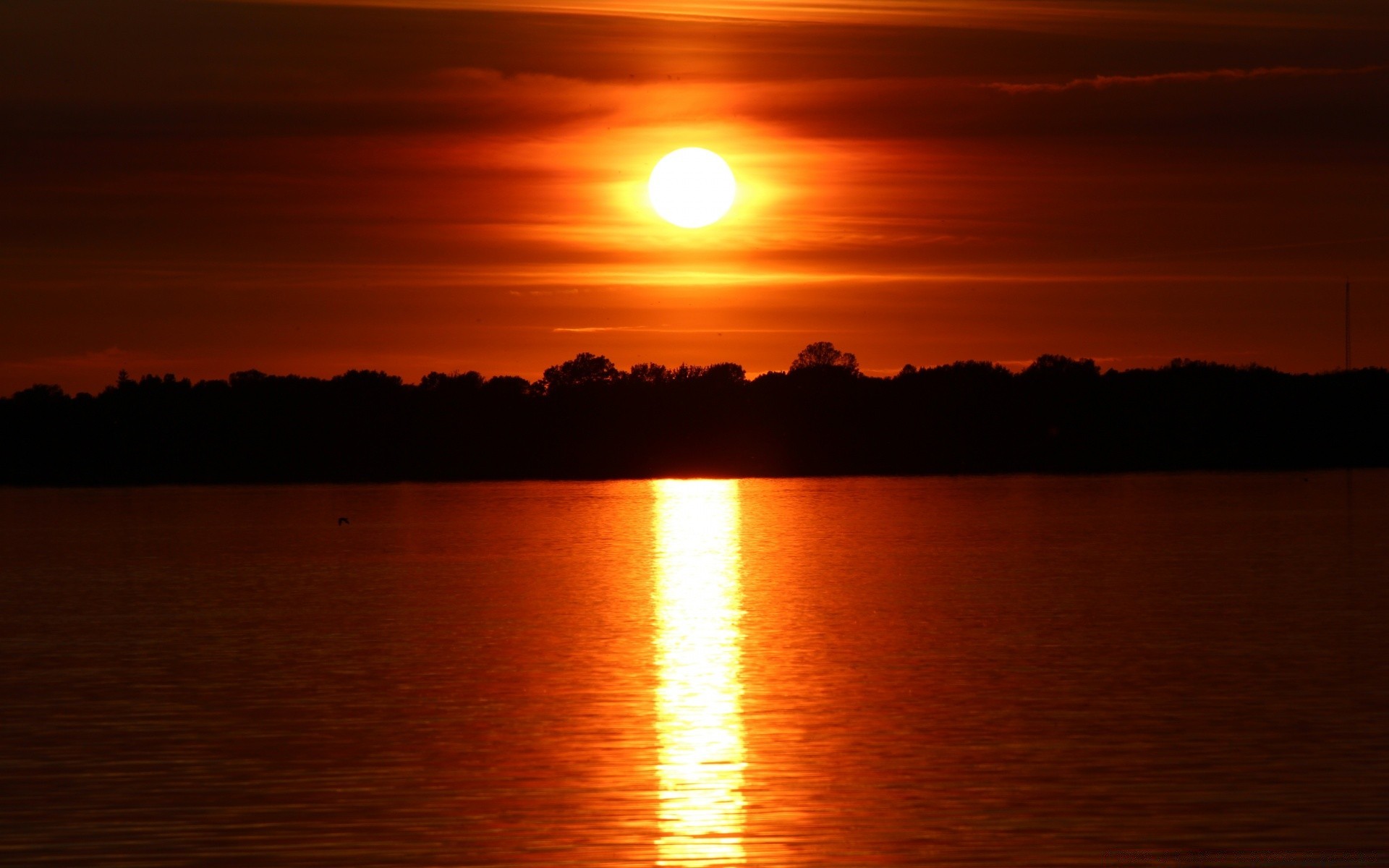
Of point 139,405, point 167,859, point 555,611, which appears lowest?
point 167,859

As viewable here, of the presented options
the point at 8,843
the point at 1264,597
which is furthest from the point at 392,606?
the point at 8,843

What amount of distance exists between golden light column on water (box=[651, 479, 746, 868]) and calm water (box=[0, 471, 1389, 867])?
0.09 metres

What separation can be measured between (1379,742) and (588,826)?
1221 centimetres

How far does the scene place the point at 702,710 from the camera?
29.0 meters

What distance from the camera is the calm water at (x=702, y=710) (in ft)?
65.6

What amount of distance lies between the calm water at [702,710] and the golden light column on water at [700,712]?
0.09m

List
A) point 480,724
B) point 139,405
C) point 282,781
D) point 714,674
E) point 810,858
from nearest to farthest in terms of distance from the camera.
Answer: point 810,858 < point 282,781 < point 480,724 < point 714,674 < point 139,405

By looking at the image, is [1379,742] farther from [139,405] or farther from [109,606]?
[139,405]

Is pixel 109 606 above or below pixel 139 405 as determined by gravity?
below

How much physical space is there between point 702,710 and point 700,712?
9.3 inches

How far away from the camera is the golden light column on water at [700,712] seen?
64.9ft

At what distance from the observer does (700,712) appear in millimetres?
28734

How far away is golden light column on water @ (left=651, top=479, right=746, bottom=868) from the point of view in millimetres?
19781

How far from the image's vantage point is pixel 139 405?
199625mm
